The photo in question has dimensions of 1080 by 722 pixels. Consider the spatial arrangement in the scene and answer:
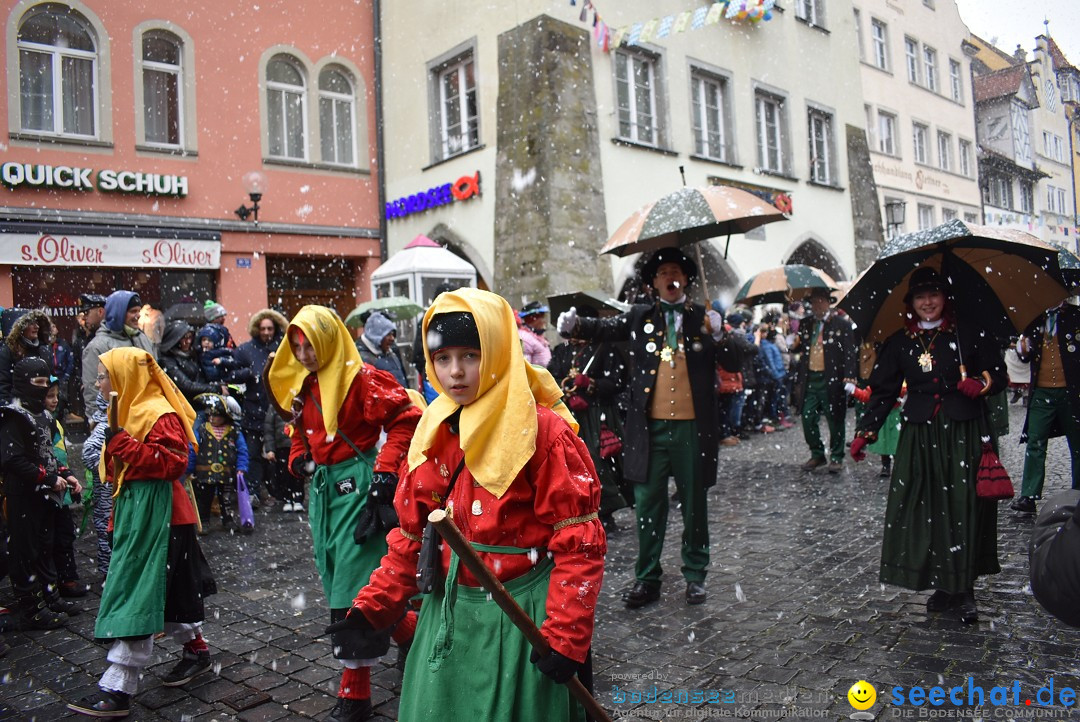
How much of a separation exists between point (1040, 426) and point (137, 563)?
7173 mm

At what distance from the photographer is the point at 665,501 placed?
16.7 feet

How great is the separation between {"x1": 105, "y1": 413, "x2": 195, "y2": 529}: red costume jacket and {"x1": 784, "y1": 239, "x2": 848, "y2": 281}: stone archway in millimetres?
17361

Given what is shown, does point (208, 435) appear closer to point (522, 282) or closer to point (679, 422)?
point (679, 422)

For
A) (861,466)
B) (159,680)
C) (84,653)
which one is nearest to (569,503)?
(159,680)

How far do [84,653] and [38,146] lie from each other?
36.9 ft

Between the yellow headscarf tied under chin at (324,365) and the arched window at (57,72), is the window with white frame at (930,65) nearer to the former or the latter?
the arched window at (57,72)

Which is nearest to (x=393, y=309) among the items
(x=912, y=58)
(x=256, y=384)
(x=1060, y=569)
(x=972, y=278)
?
(x=256, y=384)

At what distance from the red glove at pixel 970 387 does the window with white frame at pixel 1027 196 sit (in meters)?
37.4

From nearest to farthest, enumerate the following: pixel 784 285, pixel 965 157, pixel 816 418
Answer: pixel 816 418
pixel 784 285
pixel 965 157

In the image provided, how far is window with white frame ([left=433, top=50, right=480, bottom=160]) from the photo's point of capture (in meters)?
15.5

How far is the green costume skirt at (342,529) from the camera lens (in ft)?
12.1

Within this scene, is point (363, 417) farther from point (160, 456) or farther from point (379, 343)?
point (379, 343)

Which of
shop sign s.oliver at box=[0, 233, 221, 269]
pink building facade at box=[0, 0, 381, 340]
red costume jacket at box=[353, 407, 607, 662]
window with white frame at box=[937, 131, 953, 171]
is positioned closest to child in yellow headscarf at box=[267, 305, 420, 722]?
red costume jacket at box=[353, 407, 607, 662]

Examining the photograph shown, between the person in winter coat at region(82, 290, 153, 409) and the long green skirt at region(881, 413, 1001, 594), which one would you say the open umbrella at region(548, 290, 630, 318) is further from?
the person in winter coat at region(82, 290, 153, 409)
